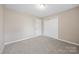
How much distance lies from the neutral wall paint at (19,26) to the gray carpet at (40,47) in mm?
87

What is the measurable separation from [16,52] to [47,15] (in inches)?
27.0

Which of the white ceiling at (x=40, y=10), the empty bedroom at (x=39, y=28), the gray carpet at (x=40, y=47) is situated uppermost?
the white ceiling at (x=40, y=10)

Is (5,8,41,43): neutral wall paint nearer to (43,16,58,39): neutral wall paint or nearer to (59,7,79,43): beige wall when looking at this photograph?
(43,16,58,39): neutral wall paint

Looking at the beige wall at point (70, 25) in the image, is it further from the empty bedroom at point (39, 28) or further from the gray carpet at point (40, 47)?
the gray carpet at point (40, 47)

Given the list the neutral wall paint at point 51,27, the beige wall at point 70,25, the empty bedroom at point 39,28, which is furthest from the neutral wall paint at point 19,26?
the beige wall at point 70,25

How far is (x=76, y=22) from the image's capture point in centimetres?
149

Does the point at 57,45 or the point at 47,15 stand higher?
the point at 47,15

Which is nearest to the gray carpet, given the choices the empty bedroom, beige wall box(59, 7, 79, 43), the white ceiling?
the empty bedroom

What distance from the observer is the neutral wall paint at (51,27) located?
1547 mm

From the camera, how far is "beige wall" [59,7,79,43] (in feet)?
4.90

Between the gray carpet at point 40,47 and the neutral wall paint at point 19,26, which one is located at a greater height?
the neutral wall paint at point 19,26

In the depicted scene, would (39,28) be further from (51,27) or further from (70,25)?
(70,25)
